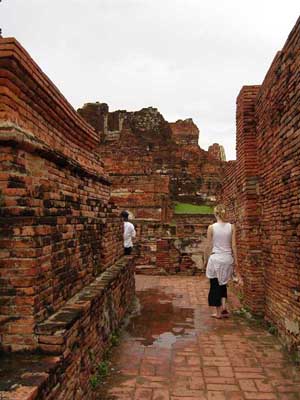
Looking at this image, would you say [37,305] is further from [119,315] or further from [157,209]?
[157,209]

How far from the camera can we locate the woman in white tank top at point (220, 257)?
20.0 feet

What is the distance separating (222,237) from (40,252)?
3827 millimetres

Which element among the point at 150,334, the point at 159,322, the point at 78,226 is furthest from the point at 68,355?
the point at 159,322

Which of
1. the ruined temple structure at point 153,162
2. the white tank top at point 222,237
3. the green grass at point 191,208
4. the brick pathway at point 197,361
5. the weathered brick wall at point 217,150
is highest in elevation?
the weathered brick wall at point 217,150

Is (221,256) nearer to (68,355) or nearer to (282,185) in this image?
(282,185)

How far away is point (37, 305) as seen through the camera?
2.78 meters

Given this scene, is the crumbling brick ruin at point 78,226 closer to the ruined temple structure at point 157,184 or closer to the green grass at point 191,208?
the ruined temple structure at point 157,184

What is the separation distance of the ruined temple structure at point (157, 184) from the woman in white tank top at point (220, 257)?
165 inches

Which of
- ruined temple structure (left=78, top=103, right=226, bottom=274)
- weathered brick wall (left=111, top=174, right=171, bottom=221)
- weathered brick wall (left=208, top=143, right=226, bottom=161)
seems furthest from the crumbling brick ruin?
weathered brick wall (left=208, top=143, right=226, bottom=161)

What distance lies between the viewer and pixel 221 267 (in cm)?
608

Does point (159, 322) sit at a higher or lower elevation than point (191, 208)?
lower

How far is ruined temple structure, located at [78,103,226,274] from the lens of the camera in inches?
441

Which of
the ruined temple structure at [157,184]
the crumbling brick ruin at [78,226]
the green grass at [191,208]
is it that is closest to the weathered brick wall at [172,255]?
the ruined temple structure at [157,184]

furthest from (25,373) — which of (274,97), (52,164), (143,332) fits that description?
(274,97)
